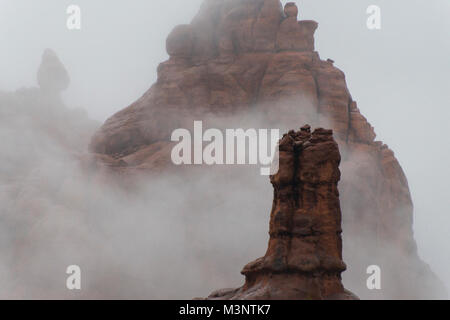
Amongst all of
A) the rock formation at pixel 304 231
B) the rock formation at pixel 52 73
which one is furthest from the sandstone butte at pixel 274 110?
the rock formation at pixel 304 231

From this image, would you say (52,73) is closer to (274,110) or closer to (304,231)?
(274,110)

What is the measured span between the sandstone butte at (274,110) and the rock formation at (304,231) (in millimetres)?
34225

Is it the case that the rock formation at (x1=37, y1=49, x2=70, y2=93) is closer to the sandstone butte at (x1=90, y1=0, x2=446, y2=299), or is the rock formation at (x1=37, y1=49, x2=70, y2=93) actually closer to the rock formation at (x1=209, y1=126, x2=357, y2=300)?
the sandstone butte at (x1=90, y1=0, x2=446, y2=299)

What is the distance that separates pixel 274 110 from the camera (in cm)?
8019

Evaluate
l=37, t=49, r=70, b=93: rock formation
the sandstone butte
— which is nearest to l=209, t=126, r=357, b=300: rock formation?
the sandstone butte

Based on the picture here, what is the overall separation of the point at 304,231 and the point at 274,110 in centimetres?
4107

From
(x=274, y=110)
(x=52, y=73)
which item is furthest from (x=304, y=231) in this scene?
(x=52, y=73)

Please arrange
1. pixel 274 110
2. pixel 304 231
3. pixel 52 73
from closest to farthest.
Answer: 1. pixel 304 231
2. pixel 274 110
3. pixel 52 73

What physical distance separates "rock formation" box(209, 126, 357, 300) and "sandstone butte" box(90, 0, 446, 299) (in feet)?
112

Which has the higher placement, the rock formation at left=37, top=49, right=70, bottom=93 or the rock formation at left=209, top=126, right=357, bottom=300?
the rock formation at left=37, top=49, right=70, bottom=93

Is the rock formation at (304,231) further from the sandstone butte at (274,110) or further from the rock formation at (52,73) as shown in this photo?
the rock formation at (52,73)

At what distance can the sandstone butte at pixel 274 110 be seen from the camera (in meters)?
76.6

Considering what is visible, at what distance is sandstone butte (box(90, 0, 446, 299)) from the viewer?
76.6 meters
